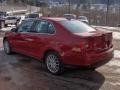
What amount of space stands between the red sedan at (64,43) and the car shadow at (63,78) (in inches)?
12.3

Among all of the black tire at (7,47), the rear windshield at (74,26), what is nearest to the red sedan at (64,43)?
the rear windshield at (74,26)

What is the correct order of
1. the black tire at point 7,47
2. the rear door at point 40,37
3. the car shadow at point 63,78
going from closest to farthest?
1. the car shadow at point 63,78
2. the rear door at point 40,37
3. the black tire at point 7,47

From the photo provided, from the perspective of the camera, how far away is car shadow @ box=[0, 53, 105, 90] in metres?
6.61

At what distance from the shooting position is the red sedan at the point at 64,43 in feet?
22.5

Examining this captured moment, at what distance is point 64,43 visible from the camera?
7.13 metres

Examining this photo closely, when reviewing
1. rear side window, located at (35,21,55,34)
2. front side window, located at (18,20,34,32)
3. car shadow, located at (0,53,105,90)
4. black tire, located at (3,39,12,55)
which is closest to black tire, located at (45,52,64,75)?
car shadow, located at (0,53,105,90)

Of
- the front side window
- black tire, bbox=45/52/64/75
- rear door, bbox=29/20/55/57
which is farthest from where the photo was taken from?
the front side window

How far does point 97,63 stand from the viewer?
7027mm

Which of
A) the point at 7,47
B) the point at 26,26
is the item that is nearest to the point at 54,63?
the point at 26,26

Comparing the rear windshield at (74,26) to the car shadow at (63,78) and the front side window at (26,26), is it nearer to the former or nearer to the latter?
the car shadow at (63,78)

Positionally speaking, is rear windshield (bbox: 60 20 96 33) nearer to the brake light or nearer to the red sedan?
the red sedan

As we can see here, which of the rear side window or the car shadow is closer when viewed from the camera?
the car shadow

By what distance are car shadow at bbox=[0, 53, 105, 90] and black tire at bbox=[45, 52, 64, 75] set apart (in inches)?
5.5

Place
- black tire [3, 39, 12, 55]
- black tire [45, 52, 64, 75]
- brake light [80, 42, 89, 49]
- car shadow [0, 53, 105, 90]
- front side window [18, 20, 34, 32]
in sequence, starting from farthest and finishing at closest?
black tire [3, 39, 12, 55] → front side window [18, 20, 34, 32] → black tire [45, 52, 64, 75] → brake light [80, 42, 89, 49] → car shadow [0, 53, 105, 90]
